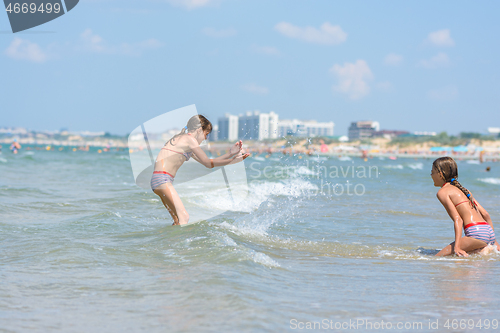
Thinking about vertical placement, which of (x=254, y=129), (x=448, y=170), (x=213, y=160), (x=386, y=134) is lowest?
(x=386, y=134)

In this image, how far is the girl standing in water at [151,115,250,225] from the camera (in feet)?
19.6

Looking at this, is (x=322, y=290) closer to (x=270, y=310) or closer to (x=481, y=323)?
(x=270, y=310)

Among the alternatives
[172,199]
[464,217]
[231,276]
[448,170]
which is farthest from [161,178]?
[464,217]

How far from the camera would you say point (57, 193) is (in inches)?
519

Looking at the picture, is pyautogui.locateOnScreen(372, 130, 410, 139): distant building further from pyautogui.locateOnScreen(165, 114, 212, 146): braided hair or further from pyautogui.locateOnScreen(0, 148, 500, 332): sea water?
pyautogui.locateOnScreen(165, 114, 212, 146): braided hair

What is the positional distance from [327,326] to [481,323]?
3.84ft

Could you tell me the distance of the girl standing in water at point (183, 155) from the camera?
5.97 meters

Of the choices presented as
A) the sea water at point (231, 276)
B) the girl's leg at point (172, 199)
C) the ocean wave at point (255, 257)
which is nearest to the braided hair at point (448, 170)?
the sea water at point (231, 276)

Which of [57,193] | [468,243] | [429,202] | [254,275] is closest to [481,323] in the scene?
[254,275]

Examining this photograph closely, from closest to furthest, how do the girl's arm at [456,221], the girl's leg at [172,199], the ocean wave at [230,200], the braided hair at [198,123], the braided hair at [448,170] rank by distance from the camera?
the girl's arm at [456,221] → the braided hair at [448,170] → the braided hair at [198,123] → the girl's leg at [172,199] → the ocean wave at [230,200]

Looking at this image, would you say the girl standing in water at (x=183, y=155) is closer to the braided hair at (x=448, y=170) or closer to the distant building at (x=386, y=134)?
the braided hair at (x=448, y=170)

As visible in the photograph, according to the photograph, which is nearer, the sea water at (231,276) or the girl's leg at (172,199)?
the sea water at (231,276)

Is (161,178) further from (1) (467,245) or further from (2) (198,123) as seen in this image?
(1) (467,245)

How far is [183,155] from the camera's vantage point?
6.21 meters
